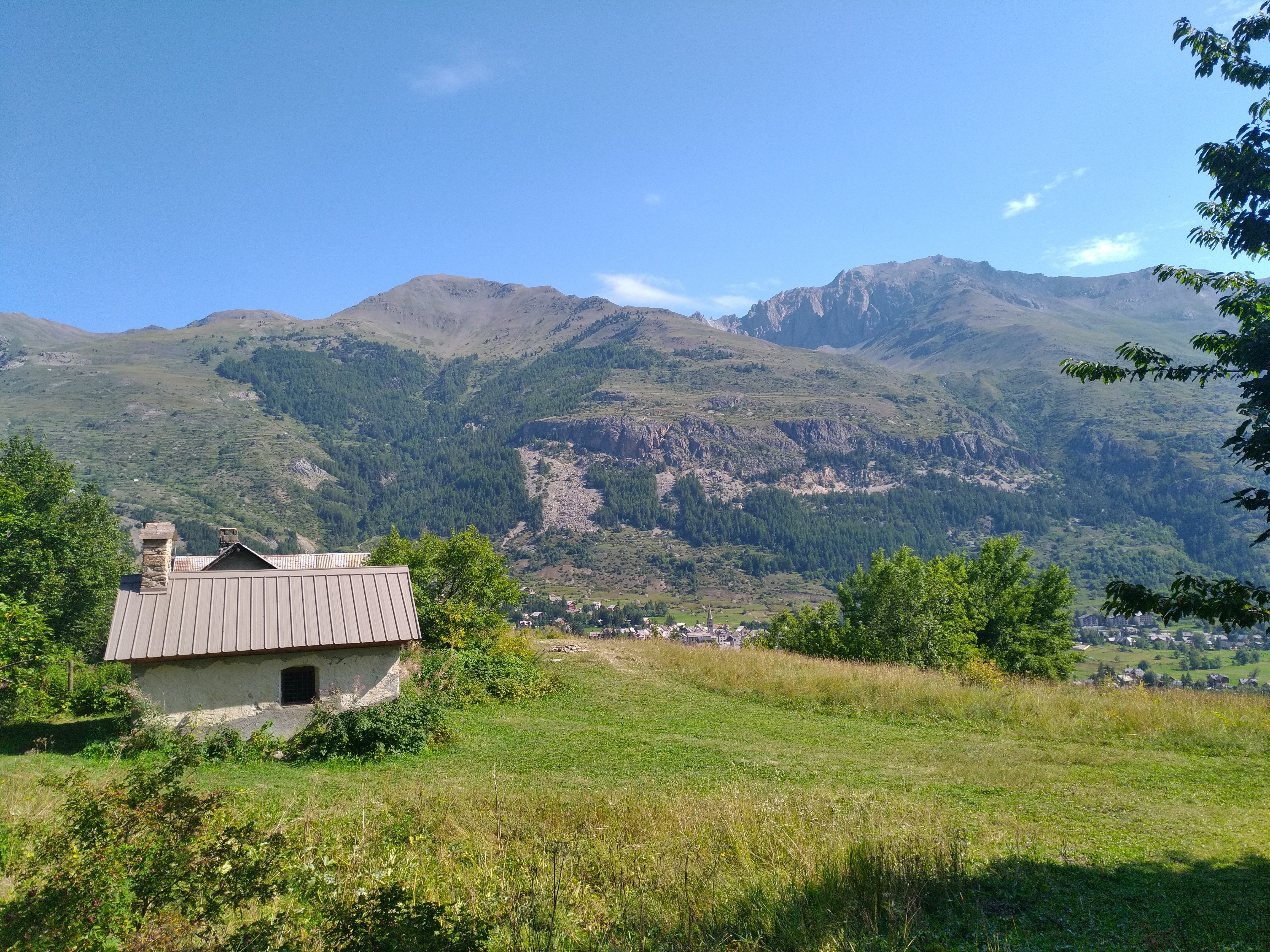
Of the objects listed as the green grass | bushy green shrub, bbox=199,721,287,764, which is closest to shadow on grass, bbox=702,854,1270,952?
bushy green shrub, bbox=199,721,287,764

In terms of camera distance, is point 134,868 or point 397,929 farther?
point 134,868

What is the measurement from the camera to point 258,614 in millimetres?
18531

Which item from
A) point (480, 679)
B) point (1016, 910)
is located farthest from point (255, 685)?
point (1016, 910)

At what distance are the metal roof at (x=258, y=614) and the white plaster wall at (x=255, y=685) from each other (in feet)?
1.14

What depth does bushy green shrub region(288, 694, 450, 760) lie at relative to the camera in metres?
17.3

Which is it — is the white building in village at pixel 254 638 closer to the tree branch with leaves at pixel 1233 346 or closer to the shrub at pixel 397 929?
the shrub at pixel 397 929

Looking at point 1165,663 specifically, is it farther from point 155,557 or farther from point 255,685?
point 155,557

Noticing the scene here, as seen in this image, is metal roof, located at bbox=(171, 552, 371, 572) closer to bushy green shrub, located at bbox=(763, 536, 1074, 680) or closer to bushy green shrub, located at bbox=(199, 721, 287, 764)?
bushy green shrub, located at bbox=(199, 721, 287, 764)

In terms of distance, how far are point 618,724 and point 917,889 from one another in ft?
45.5

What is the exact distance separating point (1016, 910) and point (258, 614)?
18650 mm

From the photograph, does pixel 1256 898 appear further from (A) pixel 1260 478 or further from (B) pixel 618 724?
(A) pixel 1260 478

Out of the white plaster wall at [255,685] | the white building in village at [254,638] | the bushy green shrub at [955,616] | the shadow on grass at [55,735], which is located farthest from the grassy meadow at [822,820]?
the bushy green shrub at [955,616]

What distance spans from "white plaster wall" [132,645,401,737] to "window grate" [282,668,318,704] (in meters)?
0.16

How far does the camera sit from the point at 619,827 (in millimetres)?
9250
